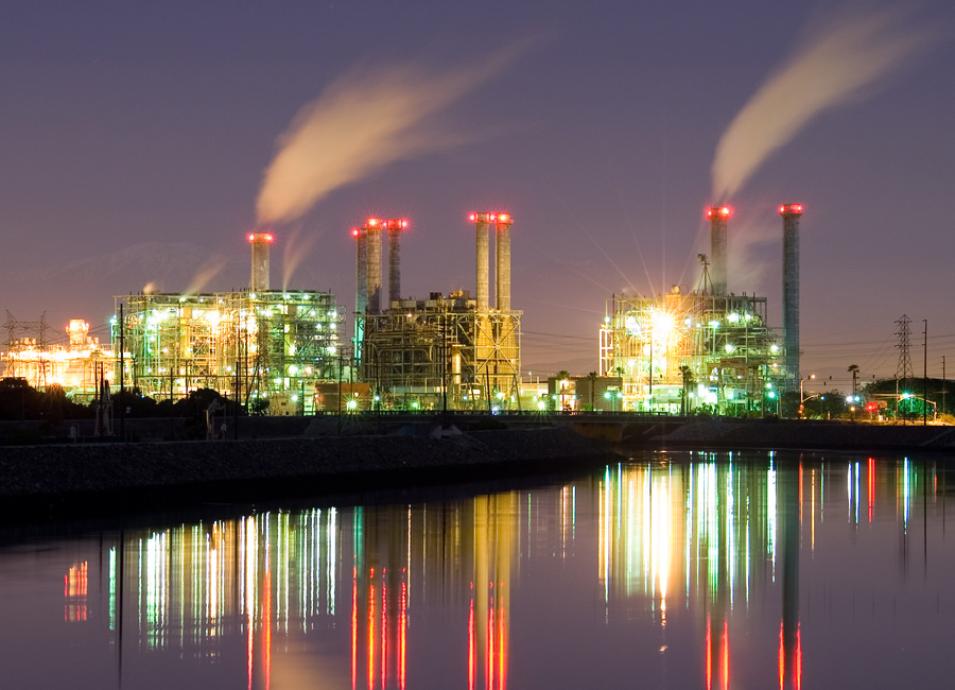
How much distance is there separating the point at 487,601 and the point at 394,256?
88006 millimetres

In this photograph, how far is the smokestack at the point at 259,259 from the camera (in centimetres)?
11056

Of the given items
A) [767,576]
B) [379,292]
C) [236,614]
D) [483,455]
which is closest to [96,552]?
[236,614]

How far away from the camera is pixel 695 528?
4066cm

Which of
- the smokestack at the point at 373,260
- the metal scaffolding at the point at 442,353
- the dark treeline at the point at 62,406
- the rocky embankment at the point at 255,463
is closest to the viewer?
the rocky embankment at the point at 255,463

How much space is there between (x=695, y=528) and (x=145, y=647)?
21397 mm

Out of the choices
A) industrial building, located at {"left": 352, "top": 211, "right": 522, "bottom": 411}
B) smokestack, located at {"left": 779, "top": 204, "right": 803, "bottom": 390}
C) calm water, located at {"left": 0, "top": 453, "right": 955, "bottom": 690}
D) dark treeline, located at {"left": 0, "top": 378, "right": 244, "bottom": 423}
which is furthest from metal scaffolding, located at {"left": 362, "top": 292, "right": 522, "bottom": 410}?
calm water, located at {"left": 0, "top": 453, "right": 955, "bottom": 690}

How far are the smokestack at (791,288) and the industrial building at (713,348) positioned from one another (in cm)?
8

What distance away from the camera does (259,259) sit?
11112 centimetres

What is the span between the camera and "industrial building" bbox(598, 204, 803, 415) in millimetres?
110125

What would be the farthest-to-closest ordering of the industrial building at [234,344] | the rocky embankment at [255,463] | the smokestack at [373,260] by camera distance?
the smokestack at [373,260] → the industrial building at [234,344] → the rocky embankment at [255,463]

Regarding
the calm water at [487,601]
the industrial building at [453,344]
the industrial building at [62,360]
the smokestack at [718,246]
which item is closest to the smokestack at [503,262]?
the industrial building at [453,344]

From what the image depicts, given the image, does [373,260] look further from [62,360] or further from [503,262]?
[62,360]

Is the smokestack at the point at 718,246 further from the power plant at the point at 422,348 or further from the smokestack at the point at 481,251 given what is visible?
the smokestack at the point at 481,251

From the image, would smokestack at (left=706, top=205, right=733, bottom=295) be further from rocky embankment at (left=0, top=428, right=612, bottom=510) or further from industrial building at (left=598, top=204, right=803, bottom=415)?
rocky embankment at (left=0, top=428, right=612, bottom=510)
